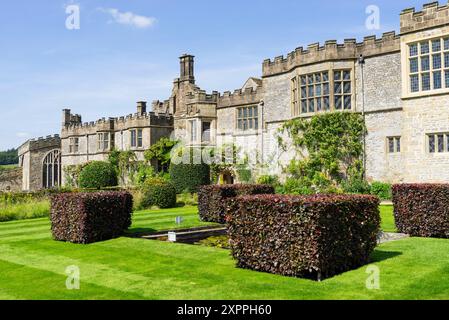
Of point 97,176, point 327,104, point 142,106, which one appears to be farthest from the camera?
point 142,106

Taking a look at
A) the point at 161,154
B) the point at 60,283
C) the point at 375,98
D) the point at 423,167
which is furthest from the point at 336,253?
the point at 161,154

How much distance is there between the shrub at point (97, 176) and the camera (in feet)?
122

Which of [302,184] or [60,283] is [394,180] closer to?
[302,184]

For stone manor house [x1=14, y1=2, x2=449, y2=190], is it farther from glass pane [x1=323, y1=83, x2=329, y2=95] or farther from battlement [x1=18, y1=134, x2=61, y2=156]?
battlement [x1=18, y1=134, x2=61, y2=156]

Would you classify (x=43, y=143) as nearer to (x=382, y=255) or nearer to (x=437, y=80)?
(x=437, y=80)

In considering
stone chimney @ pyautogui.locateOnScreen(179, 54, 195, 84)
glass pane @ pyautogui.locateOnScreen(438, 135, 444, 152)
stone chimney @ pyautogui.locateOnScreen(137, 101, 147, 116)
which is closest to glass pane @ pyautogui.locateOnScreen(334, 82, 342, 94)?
glass pane @ pyautogui.locateOnScreen(438, 135, 444, 152)

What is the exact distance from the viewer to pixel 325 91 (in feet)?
80.8

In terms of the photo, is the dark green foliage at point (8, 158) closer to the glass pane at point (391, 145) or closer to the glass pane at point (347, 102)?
the glass pane at point (347, 102)

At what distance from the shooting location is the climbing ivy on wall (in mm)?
23656

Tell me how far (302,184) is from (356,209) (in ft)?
53.7

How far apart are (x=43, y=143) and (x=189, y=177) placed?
27.9 metres

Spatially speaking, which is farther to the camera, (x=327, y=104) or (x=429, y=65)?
(x=327, y=104)

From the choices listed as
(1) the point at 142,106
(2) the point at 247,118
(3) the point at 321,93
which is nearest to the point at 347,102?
(3) the point at 321,93

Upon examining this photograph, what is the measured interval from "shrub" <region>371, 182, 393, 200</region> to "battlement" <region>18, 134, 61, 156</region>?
40.6 m
